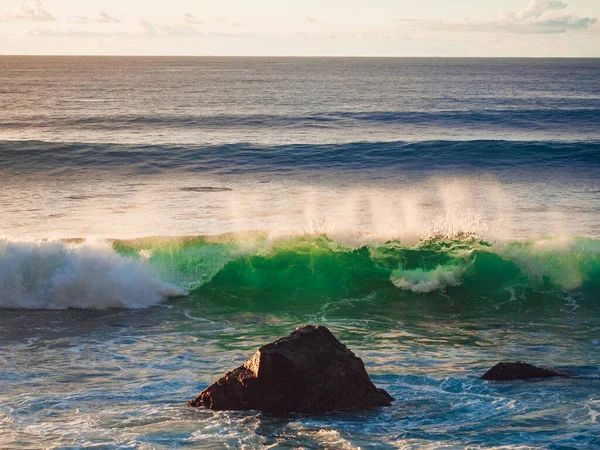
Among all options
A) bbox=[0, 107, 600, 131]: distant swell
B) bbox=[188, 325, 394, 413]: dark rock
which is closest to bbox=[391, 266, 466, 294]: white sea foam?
bbox=[188, 325, 394, 413]: dark rock

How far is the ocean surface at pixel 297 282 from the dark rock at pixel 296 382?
17 cm

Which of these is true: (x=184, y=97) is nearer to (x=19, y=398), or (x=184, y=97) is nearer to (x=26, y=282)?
(x=26, y=282)

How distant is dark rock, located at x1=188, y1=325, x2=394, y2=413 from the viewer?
8.24 meters

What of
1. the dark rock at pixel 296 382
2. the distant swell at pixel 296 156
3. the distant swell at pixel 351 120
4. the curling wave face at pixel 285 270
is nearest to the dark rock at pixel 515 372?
the dark rock at pixel 296 382

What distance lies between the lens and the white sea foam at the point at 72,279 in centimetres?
1457

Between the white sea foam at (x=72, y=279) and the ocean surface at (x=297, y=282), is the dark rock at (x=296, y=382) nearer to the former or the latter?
the ocean surface at (x=297, y=282)

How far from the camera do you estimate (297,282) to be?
16078 mm

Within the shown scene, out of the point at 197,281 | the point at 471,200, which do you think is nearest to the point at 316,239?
the point at 197,281

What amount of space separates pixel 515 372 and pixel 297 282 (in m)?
7.22

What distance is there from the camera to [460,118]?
48000 millimetres

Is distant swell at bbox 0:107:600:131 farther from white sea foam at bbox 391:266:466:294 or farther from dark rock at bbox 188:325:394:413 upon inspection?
dark rock at bbox 188:325:394:413

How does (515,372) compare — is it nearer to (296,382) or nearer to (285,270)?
(296,382)

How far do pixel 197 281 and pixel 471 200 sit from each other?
1125 cm

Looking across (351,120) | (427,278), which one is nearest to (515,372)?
(427,278)
